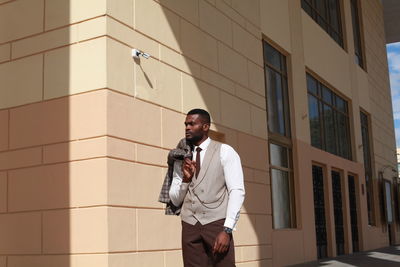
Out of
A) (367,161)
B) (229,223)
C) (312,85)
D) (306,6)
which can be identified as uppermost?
(306,6)

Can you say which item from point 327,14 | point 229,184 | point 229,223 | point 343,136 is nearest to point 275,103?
point 343,136

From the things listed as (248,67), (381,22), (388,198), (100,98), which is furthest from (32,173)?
(381,22)

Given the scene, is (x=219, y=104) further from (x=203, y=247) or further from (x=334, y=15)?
(x=334, y=15)

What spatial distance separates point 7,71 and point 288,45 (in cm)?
761

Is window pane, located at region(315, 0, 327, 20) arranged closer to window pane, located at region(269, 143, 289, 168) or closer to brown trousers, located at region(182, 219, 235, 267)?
window pane, located at region(269, 143, 289, 168)

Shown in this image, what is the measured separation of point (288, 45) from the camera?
13.7 meters

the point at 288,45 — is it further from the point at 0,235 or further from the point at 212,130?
the point at 0,235

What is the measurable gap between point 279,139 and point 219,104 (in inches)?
132

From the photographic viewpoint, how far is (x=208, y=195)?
14.1 feet

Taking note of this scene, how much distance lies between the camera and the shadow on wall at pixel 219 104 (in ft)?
28.2

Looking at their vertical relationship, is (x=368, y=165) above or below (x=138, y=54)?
below

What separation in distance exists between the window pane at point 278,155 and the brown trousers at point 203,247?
7.92 metres

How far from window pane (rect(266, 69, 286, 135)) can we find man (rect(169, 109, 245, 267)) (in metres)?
8.00

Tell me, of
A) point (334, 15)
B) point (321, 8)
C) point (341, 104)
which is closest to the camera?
point (321, 8)
